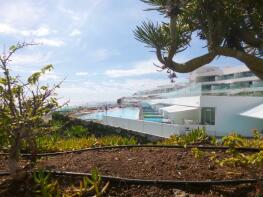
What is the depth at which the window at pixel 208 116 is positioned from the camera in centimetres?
3064

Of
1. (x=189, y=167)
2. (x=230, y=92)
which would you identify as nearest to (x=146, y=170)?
(x=189, y=167)

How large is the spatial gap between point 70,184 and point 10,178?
0.80 meters

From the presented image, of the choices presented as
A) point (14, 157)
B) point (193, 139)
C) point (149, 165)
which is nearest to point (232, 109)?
point (193, 139)

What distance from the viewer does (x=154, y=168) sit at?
4.81 metres

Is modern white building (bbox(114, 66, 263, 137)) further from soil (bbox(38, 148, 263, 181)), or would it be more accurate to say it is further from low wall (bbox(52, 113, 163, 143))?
soil (bbox(38, 148, 263, 181))

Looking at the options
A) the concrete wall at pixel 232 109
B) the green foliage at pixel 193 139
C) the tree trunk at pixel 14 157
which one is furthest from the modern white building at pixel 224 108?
the tree trunk at pixel 14 157

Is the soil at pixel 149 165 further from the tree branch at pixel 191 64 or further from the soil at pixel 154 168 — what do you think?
the tree branch at pixel 191 64

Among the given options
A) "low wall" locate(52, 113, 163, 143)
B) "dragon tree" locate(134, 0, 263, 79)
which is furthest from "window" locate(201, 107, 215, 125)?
"dragon tree" locate(134, 0, 263, 79)

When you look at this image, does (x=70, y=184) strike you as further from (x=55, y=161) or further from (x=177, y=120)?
(x=177, y=120)

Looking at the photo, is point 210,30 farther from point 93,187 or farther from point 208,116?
point 208,116

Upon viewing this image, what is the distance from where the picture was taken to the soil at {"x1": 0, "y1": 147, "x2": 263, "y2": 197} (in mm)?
4043

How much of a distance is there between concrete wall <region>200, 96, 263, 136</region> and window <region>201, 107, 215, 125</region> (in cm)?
70

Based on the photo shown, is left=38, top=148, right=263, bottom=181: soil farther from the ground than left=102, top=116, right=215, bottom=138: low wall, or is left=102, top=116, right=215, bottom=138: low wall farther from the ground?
left=38, top=148, right=263, bottom=181: soil

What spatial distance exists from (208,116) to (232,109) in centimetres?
210
